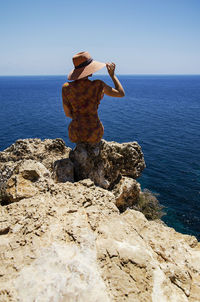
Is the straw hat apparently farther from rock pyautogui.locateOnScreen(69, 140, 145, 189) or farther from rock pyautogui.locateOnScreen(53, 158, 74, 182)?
rock pyautogui.locateOnScreen(53, 158, 74, 182)

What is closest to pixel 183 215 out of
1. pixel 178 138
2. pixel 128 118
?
pixel 178 138

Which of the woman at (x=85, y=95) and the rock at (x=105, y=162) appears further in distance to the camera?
the rock at (x=105, y=162)

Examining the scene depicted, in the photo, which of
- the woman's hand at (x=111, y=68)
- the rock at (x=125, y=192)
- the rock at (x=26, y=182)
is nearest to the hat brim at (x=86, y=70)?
the woman's hand at (x=111, y=68)

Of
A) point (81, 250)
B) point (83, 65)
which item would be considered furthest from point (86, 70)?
point (81, 250)

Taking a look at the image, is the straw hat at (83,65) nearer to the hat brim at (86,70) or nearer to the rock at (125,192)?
the hat brim at (86,70)

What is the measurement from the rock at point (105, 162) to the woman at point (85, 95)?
409 mm

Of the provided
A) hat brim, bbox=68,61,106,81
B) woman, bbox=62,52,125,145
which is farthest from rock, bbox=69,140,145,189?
hat brim, bbox=68,61,106,81

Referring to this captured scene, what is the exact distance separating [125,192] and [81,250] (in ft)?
15.9

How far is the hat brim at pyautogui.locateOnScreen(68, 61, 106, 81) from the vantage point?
6.41m

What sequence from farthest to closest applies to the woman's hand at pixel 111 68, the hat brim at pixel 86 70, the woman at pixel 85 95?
the woman's hand at pixel 111 68 < the woman at pixel 85 95 < the hat brim at pixel 86 70

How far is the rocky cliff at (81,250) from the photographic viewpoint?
301 cm

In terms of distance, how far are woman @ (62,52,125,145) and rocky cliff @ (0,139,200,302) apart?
6.60 feet

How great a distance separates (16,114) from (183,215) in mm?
51352

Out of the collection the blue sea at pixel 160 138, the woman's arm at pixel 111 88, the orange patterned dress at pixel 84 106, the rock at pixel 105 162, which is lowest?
the blue sea at pixel 160 138
